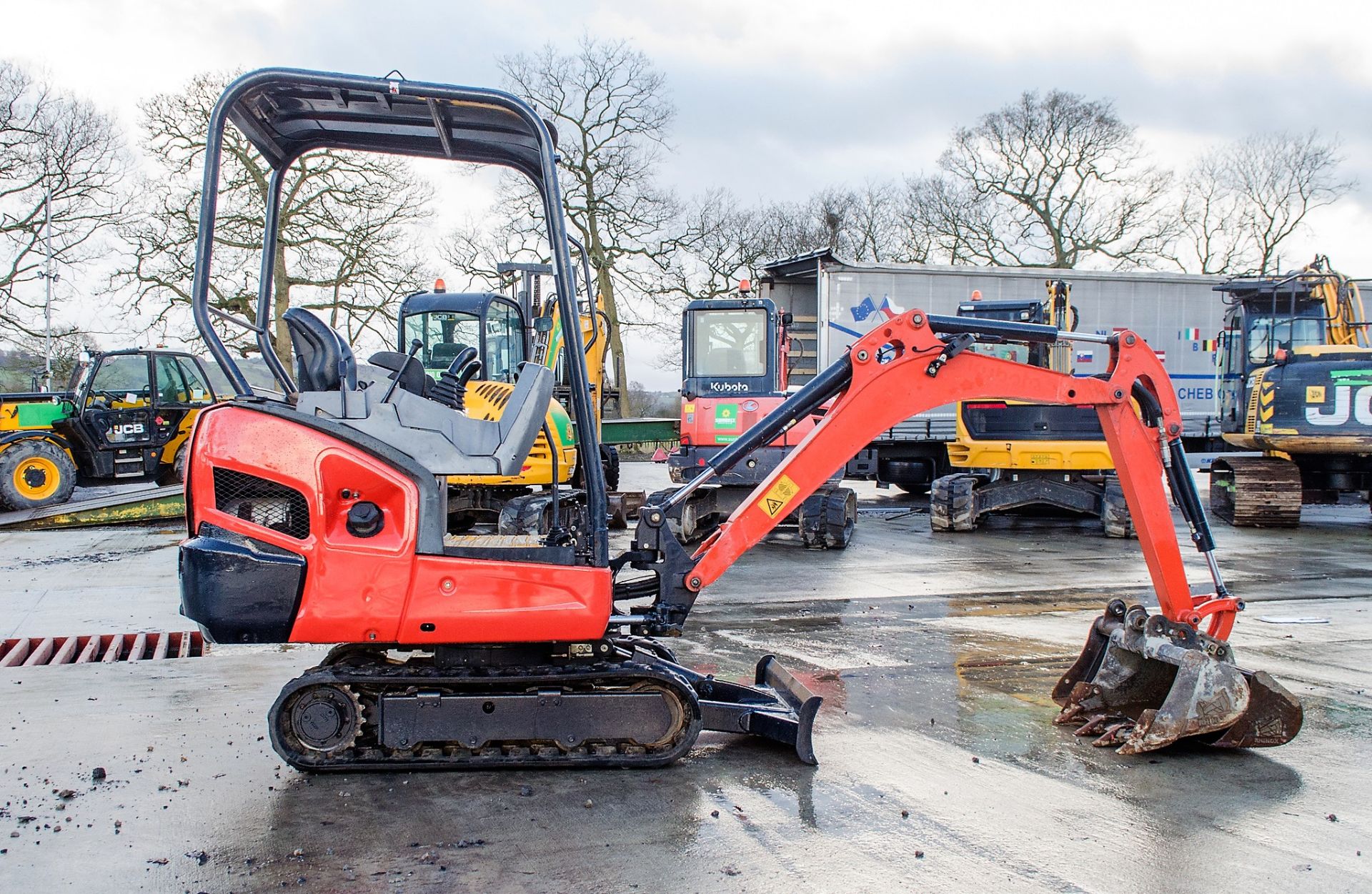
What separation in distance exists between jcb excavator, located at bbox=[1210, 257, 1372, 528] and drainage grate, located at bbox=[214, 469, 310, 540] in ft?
42.4

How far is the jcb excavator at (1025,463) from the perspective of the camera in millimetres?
12961

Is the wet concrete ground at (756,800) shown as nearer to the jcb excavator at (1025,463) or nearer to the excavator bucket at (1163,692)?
the excavator bucket at (1163,692)

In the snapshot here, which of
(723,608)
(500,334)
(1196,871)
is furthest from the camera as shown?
(500,334)

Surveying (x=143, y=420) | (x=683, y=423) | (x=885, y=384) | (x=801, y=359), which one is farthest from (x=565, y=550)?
(x=801, y=359)

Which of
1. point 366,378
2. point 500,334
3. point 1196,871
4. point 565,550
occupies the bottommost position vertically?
point 1196,871

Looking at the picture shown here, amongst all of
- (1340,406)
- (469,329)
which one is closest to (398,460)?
(469,329)

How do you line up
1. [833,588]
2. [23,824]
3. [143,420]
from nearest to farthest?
[23,824], [833,588], [143,420]

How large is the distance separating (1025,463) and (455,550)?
33.7 ft

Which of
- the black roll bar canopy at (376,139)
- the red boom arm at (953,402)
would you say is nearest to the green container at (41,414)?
the black roll bar canopy at (376,139)

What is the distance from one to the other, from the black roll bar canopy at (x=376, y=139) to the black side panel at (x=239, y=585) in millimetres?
671

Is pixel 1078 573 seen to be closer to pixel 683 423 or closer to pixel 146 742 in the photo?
pixel 683 423

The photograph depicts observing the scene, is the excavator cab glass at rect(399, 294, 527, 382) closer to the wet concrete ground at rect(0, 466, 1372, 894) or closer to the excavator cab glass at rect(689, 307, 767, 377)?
the excavator cab glass at rect(689, 307, 767, 377)

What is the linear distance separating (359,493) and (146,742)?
1741 millimetres

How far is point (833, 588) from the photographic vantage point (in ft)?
29.5
